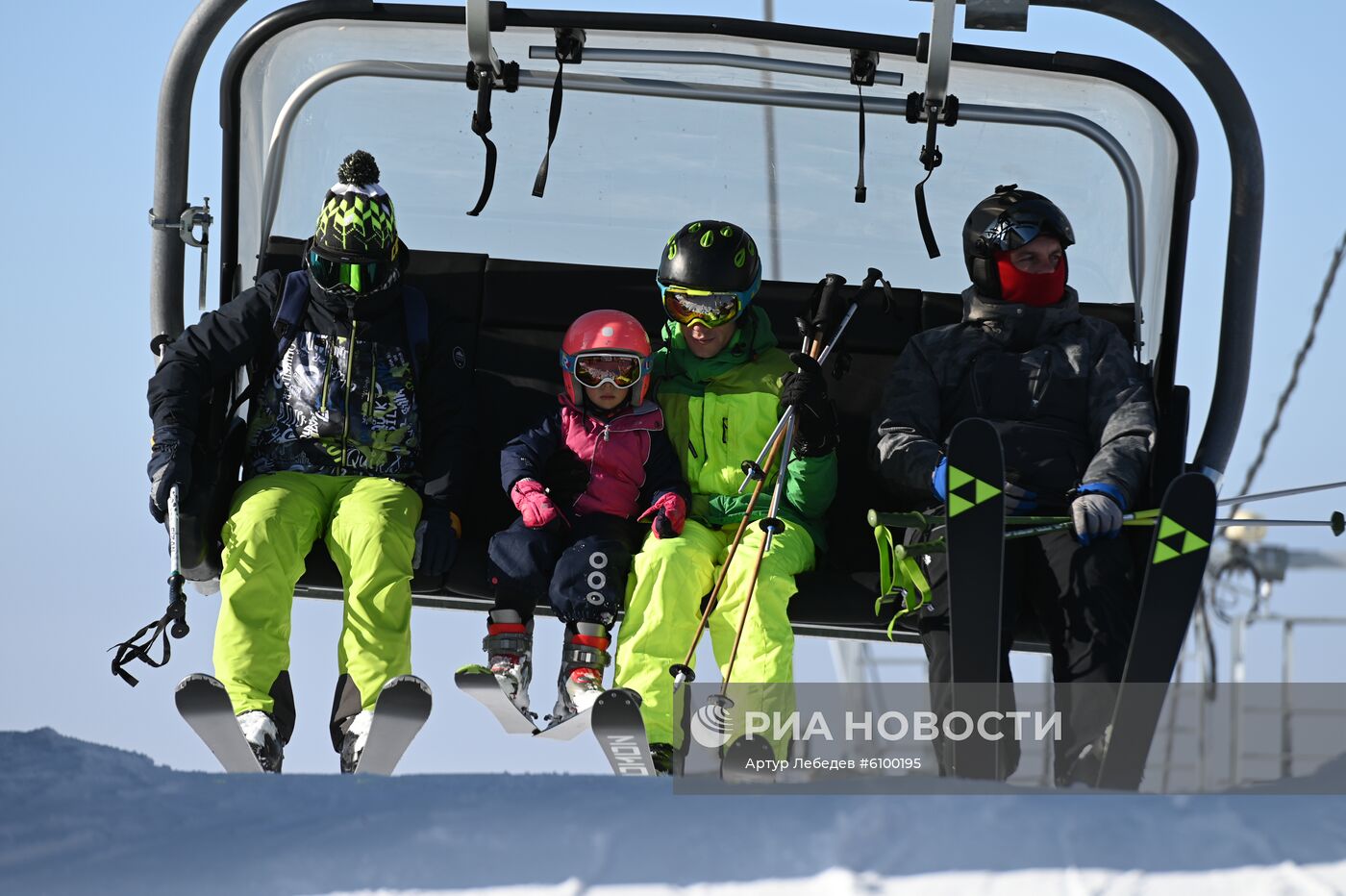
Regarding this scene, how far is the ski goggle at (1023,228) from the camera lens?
16.4 ft

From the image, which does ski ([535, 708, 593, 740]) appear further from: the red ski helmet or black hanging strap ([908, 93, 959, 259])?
black hanging strap ([908, 93, 959, 259])

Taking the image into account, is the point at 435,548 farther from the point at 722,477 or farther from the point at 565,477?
the point at 722,477

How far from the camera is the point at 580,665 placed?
179 inches

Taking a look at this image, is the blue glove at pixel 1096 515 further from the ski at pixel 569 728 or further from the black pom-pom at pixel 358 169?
the black pom-pom at pixel 358 169

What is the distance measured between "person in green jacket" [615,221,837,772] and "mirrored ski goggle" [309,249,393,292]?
0.88 m

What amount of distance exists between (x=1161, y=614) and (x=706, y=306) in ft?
5.46

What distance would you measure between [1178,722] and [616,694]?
735cm

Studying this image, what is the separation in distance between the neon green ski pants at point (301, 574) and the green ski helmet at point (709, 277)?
1024 millimetres

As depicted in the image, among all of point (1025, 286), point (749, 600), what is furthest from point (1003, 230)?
point (749, 600)

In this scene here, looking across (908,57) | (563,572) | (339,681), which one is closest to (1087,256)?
(908,57)

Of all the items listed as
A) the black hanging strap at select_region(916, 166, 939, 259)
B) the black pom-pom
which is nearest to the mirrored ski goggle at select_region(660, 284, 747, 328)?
the black hanging strap at select_region(916, 166, 939, 259)

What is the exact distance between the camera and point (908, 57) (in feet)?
17.7

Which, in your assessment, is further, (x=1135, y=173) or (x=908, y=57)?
(x=1135, y=173)

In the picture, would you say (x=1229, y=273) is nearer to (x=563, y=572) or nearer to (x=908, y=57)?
(x=908, y=57)
